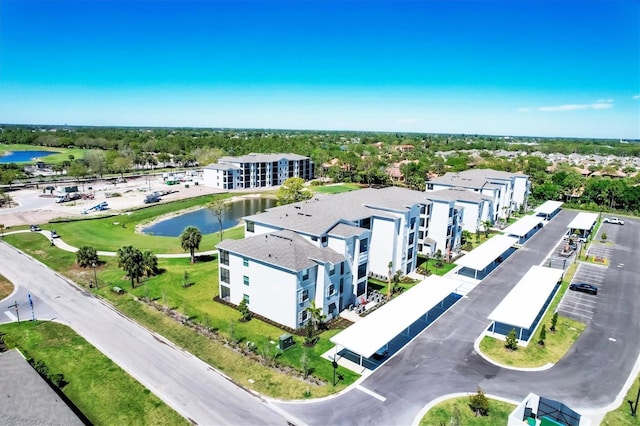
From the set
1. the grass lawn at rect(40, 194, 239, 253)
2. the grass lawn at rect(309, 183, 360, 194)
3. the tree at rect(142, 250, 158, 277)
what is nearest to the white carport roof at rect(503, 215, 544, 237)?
the grass lawn at rect(40, 194, 239, 253)

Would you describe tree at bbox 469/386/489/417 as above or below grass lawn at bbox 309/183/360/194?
below

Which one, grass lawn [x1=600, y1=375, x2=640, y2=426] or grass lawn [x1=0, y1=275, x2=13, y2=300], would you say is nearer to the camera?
grass lawn [x1=600, y1=375, x2=640, y2=426]

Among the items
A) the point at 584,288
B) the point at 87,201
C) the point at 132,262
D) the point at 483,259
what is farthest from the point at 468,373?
the point at 87,201

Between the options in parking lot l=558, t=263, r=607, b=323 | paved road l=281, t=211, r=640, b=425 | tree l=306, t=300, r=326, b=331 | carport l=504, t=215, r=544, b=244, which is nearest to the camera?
paved road l=281, t=211, r=640, b=425

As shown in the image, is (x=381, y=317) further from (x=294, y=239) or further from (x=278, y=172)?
(x=278, y=172)

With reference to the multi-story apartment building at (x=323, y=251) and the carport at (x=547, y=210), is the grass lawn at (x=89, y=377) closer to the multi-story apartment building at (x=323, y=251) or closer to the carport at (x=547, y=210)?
the multi-story apartment building at (x=323, y=251)

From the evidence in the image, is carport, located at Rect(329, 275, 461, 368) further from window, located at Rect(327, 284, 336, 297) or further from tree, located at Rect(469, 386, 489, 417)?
tree, located at Rect(469, 386, 489, 417)

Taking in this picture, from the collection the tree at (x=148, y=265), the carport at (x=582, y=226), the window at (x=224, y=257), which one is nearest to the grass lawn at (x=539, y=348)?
the window at (x=224, y=257)
